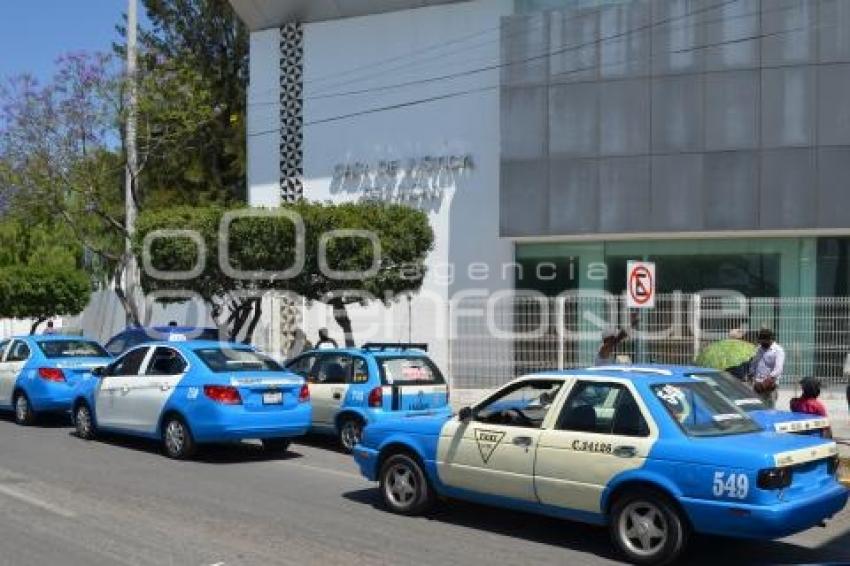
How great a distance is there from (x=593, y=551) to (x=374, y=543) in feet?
5.76

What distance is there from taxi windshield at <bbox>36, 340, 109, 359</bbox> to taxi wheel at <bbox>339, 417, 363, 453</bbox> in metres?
5.19

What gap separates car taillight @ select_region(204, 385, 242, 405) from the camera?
11.7 meters

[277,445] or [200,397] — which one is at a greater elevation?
[200,397]

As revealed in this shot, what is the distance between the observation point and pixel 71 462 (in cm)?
1162

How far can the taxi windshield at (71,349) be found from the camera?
15.7m

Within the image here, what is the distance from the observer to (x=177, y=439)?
12.1 m

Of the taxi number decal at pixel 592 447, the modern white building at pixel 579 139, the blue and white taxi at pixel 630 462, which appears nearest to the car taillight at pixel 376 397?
the blue and white taxi at pixel 630 462

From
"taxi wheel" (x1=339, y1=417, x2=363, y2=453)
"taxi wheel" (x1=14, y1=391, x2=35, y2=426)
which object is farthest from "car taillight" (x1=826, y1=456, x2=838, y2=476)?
"taxi wheel" (x1=14, y1=391, x2=35, y2=426)

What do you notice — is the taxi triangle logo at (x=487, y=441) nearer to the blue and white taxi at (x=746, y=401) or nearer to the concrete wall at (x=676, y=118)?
the blue and white taxi at (x=746, y=401)

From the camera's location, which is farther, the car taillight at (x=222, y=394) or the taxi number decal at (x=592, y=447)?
the car taillight at (x=222, y=394)

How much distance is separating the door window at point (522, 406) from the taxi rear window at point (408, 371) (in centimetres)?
441

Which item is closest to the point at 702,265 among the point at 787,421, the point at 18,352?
the point at 787,421

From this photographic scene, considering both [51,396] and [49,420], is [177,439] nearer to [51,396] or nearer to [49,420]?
[51,396]

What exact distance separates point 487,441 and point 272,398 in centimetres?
453
